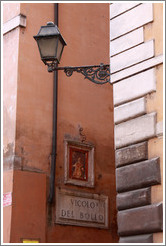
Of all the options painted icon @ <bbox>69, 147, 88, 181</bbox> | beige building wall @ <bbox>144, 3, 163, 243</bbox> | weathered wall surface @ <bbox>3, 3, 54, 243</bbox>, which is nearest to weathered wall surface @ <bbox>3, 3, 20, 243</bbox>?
weathered wall surface @ <bbox>3, 3, 54, 243</bbox>

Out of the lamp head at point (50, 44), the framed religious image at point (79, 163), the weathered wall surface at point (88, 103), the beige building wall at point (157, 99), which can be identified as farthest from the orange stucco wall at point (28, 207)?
the beige building wall at point (157, 99)

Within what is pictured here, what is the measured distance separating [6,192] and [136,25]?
4373mm

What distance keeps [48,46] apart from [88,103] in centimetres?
464

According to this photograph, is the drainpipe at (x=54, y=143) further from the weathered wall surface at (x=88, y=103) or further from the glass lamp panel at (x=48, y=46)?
the glass lamp panel at (x=48, y=46)

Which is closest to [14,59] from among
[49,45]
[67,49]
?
[67,49]

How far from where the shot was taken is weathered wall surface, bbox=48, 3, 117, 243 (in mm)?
10875

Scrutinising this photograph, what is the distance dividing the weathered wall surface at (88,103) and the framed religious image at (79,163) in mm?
122

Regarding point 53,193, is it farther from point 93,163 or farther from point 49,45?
point 49,45

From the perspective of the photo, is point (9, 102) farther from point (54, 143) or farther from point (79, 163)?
point (79, 163)

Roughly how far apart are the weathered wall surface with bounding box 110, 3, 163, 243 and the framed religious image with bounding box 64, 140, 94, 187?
407 centimetres

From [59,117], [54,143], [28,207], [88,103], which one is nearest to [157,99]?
[28,207]

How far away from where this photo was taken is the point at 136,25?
6848 mm

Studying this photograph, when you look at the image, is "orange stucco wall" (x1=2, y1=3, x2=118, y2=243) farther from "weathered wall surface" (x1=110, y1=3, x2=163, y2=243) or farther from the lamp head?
"weathered wall surface" (x1=110, y1=3, x2=163, y2=243)

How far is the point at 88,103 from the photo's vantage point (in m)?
11.6
